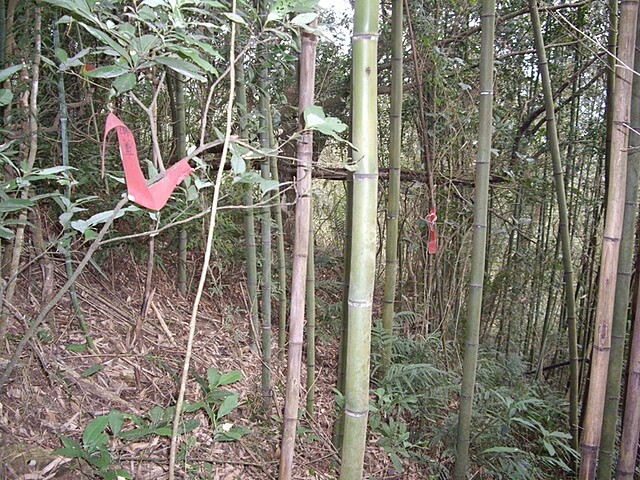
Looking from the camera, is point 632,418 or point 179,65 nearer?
point 179,65

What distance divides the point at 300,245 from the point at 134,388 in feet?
4.28

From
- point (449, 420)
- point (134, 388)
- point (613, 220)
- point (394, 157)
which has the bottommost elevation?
point (449, 420)

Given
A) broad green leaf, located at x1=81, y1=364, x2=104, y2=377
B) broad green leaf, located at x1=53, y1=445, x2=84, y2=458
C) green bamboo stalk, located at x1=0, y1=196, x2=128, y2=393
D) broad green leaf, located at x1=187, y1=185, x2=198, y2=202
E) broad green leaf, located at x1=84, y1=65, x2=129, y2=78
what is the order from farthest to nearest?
1. broad green leaf, located at x1=81, y1=364, x2=104, y2=377
2. broad green leaf, located at x1=53, y1=445, x2=84, y2=458
3. broad green leaf, located at x1=187, y1=185, x2=198, y2=202
4. green bamboo stalk, located at x1=0, y1=196, x2=128, y2=393
5. broad green leaf, located at x1=84, y1=65, x2=129, y2=78

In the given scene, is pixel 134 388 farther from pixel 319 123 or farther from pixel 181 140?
pixel 319 123

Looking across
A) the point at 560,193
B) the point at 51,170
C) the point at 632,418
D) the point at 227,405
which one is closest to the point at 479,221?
the point at 560,193

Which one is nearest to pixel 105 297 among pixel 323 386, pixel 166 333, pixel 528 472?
pixel 166 333

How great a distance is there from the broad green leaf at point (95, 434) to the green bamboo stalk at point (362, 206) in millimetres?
817

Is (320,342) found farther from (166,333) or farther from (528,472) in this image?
(528,472)

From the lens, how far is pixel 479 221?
2.00 m

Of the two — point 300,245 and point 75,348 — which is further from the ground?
point 300,245

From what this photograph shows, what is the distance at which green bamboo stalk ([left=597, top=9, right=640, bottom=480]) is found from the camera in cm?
164

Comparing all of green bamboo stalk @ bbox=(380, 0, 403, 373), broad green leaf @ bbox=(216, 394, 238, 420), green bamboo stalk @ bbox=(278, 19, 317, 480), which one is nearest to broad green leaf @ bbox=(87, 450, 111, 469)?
broad green leaf @ bbox=(216, 394, 238, 420)

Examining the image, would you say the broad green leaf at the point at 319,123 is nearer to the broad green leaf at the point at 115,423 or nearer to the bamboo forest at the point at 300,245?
the bamboo forest at the point at 300,245

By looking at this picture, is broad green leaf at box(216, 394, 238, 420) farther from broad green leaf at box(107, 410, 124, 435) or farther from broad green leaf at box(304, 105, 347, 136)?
broad green leaf at box(304, 105, 347, 136)
